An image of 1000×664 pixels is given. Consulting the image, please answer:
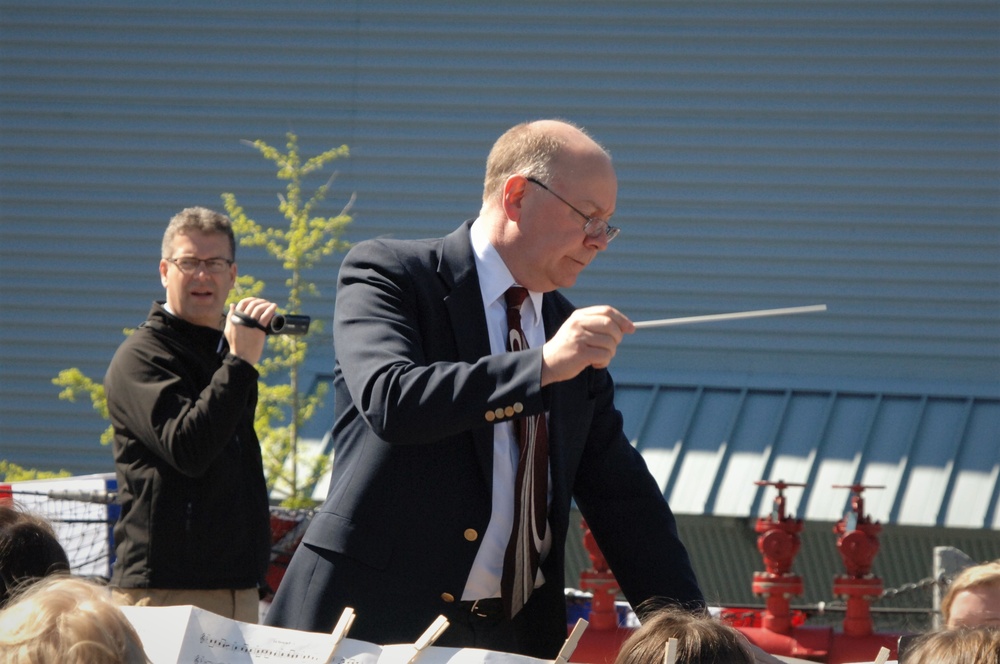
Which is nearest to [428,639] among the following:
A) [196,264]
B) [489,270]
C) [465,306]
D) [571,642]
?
[571,642]

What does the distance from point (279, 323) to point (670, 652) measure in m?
2.10

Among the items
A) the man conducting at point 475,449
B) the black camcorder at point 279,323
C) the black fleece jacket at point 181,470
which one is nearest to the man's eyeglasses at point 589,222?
the man conducting at point 475,449

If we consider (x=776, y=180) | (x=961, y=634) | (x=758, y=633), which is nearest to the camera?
(x=961, y=634)

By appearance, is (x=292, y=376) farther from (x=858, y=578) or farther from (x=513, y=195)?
(x=513, y=195)

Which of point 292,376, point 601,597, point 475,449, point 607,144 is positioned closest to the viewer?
point 475,449

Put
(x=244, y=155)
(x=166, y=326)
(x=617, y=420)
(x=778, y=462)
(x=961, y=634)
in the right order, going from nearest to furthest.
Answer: (x=961, y=634) < (x=617, y=420) < (x=166, y=326) < (x=778, y=462) < (x=244, y=155)

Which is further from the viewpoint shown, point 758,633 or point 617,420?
point 758,633

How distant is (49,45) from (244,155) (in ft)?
6.03

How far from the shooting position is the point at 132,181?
1077cm

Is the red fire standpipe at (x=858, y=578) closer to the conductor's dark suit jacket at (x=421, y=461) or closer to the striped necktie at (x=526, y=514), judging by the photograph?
the conductor's dark suit jacket at (x=421, y=461)

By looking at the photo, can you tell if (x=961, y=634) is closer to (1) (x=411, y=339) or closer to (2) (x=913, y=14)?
(1) (x=411, y=339)

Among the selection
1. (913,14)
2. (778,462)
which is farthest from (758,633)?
(913,14)

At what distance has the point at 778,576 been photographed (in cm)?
505

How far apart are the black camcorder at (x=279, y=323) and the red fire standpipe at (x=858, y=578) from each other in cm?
213
